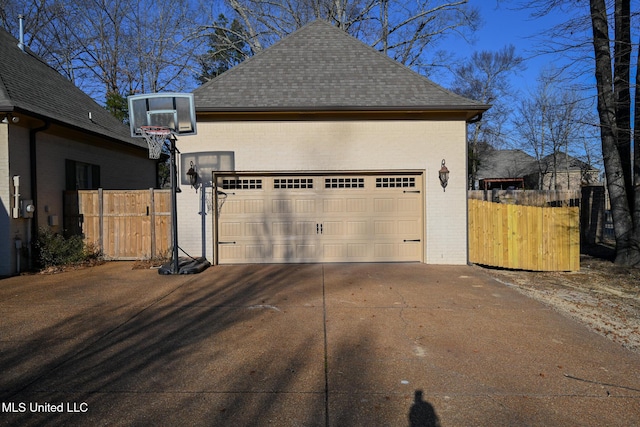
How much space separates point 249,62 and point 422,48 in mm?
14455

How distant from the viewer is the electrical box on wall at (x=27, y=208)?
29.7 feet

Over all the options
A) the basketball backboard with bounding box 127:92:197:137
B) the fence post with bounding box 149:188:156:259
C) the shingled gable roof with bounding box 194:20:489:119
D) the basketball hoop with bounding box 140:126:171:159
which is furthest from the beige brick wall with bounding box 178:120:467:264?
the basketball backboard with bounding box 127:92:197:137

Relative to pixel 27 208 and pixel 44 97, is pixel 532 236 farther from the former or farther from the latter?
pixel 44 97

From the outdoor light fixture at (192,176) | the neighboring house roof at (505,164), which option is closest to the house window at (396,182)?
the outdoor light fixture at (192,176)

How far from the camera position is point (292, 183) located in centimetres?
1012

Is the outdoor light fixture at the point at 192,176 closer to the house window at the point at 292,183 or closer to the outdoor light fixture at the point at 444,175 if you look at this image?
the house window at the point at 292,183

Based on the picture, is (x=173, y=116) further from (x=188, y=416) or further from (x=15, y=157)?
(x=188, y=416)

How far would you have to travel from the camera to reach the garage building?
991cm

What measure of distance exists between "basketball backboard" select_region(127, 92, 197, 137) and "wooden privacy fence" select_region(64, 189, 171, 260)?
7.81 feet

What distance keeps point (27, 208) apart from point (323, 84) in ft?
23.6

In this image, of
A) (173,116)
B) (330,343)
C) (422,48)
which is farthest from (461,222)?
(422,48)

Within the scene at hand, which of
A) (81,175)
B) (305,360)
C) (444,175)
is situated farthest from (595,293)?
(81,175)

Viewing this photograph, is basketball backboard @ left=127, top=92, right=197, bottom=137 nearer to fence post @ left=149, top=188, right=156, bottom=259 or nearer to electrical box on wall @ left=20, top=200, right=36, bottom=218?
fence post @ left=149, top=188, right=156, bottom=259

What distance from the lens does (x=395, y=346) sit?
15.6 ft
